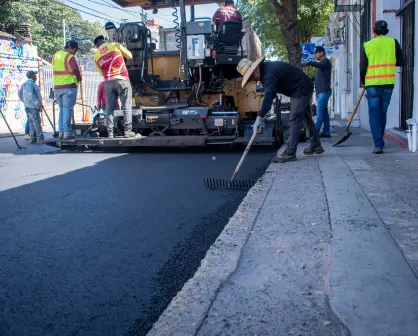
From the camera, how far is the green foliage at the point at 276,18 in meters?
26.0

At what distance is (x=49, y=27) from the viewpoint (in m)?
50.7

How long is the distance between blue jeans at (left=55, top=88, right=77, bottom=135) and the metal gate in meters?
6.44

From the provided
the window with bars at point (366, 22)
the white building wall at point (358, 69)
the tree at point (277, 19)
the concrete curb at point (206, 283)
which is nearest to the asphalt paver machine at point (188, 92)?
the white building wall at point (358, 69)

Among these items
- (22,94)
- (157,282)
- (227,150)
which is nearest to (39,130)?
(22,94)

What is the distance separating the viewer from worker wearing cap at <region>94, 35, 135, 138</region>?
29.8ft

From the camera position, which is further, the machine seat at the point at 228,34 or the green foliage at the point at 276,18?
the green foliage at the point at 276,18

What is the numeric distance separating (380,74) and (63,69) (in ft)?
20.5

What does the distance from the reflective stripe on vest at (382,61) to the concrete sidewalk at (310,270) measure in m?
2.99

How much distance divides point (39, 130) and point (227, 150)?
5400 mm

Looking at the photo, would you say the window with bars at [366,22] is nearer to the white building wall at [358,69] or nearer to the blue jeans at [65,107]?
the white building wall at [358,69]

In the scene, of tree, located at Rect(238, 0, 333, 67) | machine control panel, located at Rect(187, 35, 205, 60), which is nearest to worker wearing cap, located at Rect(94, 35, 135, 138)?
machine control panel, located at Rect(187, 35, 205, 60)

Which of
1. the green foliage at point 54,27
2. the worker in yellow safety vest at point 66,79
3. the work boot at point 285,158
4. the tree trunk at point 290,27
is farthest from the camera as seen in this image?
the green foliage at point 54,27

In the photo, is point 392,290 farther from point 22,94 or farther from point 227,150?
point 22,94

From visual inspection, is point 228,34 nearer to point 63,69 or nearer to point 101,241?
point 63,69
